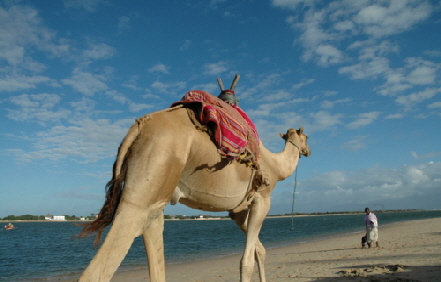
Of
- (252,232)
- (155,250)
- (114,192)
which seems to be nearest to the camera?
(114,192)

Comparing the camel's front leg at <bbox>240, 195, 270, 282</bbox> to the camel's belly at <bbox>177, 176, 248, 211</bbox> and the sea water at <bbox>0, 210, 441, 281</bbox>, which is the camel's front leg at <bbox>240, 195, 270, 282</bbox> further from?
the sea water at <bbox>0, 210, 441, 281</bbox>

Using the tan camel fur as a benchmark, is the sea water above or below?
below

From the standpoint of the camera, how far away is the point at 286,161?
527 cm

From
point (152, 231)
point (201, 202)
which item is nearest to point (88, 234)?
point (152, 231)

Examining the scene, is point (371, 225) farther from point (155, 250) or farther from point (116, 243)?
point (116, 243)

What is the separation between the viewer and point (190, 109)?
3.38 metres

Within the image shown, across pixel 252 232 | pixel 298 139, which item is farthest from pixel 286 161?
pixel 252 232

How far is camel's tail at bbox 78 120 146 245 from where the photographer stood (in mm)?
2705

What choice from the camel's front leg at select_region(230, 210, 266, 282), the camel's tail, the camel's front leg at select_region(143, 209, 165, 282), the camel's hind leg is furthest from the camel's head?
the camel's tail

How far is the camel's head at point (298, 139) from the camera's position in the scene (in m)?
5.78

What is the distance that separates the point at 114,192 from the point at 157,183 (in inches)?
13.9

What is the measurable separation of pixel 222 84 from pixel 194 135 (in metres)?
1.73

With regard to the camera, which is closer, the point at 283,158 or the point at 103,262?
the point at 103,262

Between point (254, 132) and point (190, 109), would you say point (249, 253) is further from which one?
point (190, 109)
